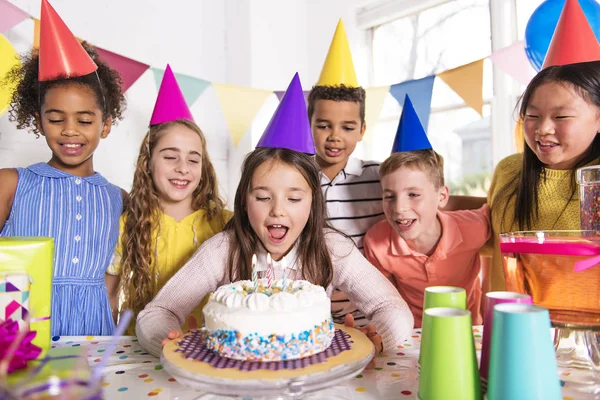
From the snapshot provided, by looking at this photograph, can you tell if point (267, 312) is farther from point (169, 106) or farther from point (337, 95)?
point (337, 95)

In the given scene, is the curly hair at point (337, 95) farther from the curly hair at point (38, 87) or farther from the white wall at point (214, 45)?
the white wall at point (214, 45)

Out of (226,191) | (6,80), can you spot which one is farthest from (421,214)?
(226,191)

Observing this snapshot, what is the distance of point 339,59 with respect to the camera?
5.98 ft

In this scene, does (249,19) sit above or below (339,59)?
above

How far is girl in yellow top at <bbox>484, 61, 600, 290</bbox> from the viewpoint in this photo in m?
1.13

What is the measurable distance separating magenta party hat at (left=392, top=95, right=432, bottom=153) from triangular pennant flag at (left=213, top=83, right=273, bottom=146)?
0.86 metres

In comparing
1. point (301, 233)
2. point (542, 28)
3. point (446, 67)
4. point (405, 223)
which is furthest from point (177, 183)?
point (446, 67)

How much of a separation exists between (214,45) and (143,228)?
6.32 ft

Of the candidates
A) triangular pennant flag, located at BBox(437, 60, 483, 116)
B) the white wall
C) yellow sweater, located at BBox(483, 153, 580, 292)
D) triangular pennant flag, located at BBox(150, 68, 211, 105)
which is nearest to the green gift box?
yellow sweater, located at BBox(483, 153, 580, 292)

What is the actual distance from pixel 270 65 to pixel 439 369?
2.69m

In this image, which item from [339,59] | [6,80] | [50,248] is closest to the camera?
[50,248]

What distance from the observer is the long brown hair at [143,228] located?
1402mm

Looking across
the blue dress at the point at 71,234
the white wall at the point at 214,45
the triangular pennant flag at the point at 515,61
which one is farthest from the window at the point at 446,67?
the blue dress at the point at 71,234

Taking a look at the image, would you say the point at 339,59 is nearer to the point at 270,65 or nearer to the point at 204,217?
the point at 204,217
